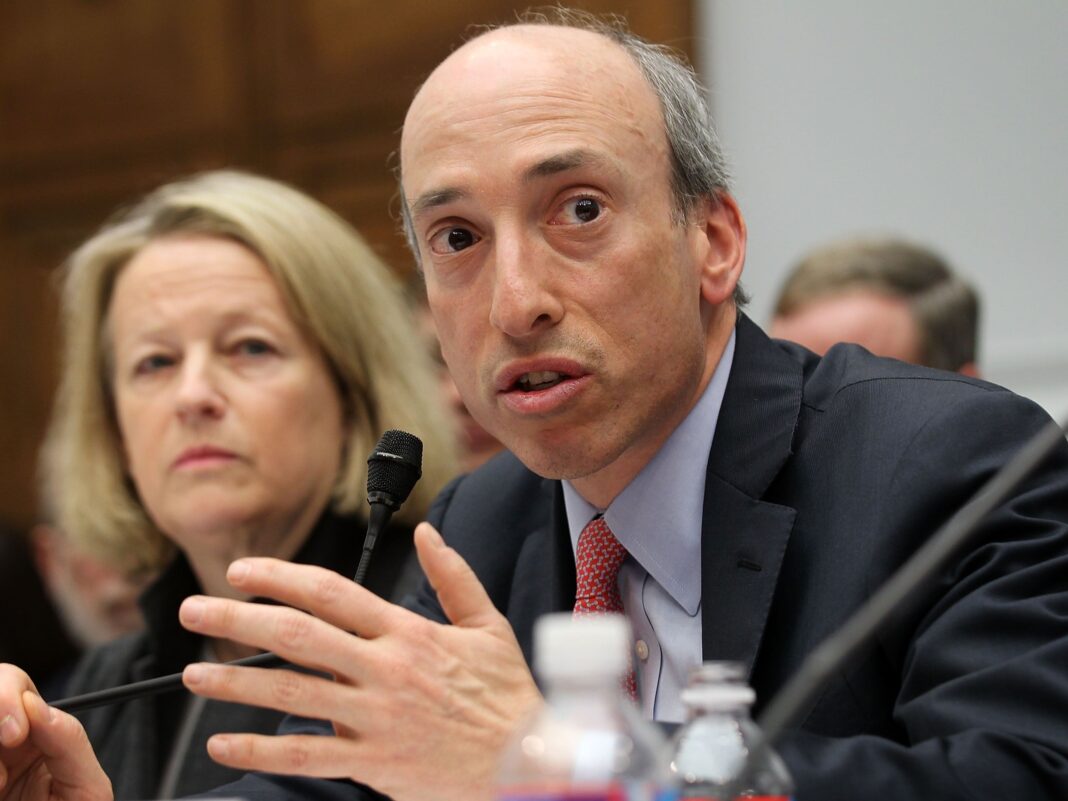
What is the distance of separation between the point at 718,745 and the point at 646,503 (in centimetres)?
64

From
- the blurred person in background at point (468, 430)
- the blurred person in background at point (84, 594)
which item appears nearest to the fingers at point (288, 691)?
the blurred person in background at point (468, 430)

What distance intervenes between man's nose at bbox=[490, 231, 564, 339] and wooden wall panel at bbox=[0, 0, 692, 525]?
2583 mm

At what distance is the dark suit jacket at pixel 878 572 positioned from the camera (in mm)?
1154

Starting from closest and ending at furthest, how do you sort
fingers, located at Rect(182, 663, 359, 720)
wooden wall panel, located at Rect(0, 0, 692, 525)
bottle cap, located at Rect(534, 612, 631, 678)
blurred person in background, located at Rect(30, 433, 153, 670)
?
bottle cap, located at Rect(534, 612, 631, 678)
fingers, located at Rect(182, 663, 359, 720)
blurred person in background, located at Rect(30, 433, 153, 670)
wooden wall panel, located at Rect(0, 0, 692, 525)

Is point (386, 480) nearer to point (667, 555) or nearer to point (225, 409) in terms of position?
point (667, 555)

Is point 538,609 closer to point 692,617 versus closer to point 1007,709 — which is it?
point 692,617

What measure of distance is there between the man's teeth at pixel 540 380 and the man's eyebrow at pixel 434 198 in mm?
221

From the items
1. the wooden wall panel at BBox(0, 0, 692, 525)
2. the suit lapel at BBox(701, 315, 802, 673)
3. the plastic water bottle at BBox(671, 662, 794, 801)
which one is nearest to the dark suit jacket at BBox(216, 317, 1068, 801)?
the suit lapel at BBox(701, 315, 802, 673)

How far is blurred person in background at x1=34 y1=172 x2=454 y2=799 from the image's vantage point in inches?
95.3

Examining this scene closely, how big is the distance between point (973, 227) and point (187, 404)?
2.10m

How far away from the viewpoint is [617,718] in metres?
0.88

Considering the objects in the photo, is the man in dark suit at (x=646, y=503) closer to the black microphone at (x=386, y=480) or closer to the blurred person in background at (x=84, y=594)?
the black microphone at (x=386, y=480)

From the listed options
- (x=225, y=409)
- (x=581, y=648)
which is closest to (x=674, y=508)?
(x=581, y=648)

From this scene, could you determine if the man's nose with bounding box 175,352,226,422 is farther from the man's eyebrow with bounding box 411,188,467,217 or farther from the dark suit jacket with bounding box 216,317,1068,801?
the man's eyebrow with bounding box 411,188,467,217
